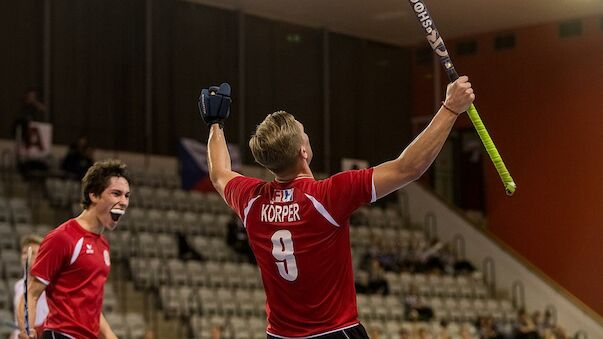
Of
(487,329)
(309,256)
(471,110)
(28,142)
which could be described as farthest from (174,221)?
(471,110)

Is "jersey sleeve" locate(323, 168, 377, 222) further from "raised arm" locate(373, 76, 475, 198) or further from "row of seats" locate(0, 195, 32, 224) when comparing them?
"row of seats" locate(0, 195, 32, 224)

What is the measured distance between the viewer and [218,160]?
482cm

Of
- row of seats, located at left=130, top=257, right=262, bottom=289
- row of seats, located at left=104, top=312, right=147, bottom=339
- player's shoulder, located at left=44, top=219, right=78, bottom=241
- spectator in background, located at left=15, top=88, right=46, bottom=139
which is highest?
spectator in background, located at left=15, top=88, right=46, bottom=139

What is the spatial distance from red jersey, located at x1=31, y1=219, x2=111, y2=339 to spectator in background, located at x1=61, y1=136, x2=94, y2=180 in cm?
1139

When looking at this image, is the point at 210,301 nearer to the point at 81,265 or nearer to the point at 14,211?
the point at 14,211

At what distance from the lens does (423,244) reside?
69.5ft

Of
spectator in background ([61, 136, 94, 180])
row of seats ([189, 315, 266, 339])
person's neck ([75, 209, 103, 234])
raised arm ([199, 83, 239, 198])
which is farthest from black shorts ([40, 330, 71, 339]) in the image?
spectator in background ([61, 136, 94, 180])

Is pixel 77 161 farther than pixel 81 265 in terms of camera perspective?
Yes

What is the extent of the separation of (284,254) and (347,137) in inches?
748

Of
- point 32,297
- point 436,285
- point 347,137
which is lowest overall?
point 436,285

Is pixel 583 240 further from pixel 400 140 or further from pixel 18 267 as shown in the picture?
pixel 18 267

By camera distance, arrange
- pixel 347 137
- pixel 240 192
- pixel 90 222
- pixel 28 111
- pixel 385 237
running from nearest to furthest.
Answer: pixel 240 192, pixel 90 222, pixel 28 111, pixel 385 237, pixel 347 137

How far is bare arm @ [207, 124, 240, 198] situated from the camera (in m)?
4.74

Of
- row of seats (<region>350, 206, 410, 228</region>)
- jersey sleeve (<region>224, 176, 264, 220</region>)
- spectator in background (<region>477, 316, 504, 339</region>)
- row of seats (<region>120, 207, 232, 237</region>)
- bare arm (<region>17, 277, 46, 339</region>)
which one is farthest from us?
row of seats (<region>350, 206, 410, 228</region>)
